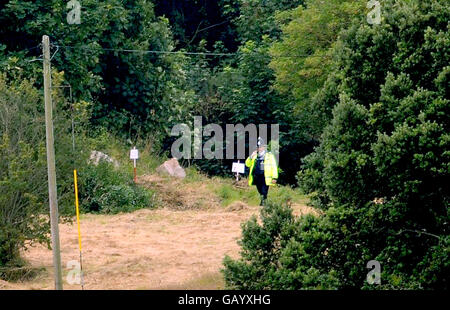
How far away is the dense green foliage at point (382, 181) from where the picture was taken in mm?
13125

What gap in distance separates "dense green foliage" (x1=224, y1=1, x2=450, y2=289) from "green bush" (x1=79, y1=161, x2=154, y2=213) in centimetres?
1085

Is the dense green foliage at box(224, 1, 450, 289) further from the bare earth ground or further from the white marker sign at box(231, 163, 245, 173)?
the white marker sign at box(231, 163, 245, 173)

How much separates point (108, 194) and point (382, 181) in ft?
41.8

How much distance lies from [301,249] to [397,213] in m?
1.55

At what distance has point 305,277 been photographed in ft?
43.0

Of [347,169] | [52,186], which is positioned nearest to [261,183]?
[347,169]

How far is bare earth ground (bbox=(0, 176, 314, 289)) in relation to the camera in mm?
15773

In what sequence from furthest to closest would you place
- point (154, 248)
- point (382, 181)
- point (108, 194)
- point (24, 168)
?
point (108, 194) < point (154, 248) < point (24, 168) < point (382, 181)

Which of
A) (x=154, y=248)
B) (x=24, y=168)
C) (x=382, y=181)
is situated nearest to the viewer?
(x=382, y=181)

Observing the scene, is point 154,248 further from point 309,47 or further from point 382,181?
point 309,47

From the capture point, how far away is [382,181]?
13766 millimetres

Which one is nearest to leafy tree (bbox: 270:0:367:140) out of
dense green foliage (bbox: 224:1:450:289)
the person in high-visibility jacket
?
the person in high-visibility jacket

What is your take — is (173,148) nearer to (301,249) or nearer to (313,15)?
(313,15)
